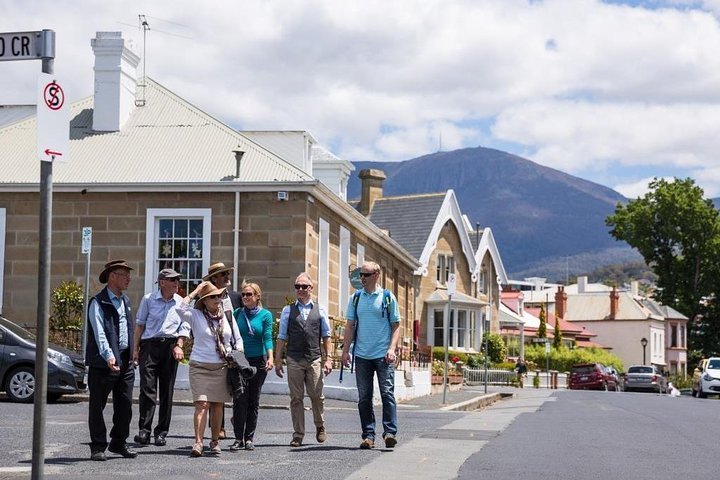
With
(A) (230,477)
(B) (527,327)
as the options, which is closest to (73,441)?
(A) (230,477)

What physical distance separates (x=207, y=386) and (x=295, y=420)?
1.41 meters

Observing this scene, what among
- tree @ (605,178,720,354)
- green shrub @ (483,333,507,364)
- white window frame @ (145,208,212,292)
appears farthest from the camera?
tree @ (605,178,720,354)

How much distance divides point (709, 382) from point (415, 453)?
28.1 meters

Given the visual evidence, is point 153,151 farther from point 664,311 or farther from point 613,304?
point 664,311

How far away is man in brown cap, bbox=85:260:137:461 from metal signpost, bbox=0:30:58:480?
138 inches

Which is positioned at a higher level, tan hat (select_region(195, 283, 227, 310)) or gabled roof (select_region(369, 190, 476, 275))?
gabled roof (select_region(369, 190, 476, 275))

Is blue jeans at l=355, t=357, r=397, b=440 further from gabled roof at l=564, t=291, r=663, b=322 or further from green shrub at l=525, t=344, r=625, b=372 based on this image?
gabled roof at l=564, t=291, r=663, b=322

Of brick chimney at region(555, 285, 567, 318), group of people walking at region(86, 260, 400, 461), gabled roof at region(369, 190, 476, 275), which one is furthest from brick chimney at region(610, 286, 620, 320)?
group of people walking at region(86, 260, 400, 461)

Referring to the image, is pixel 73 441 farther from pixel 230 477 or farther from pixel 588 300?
pixel 588 300

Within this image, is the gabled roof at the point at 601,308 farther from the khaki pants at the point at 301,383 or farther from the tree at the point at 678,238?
the khaki pants at the point at 301,383

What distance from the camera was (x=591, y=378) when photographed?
5175 centimetres

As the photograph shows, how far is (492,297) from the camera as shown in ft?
188

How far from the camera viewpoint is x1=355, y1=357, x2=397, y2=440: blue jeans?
1145 centimetres

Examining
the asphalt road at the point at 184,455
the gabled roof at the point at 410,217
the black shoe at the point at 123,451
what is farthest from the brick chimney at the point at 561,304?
the black shoe at the point at 123,451
